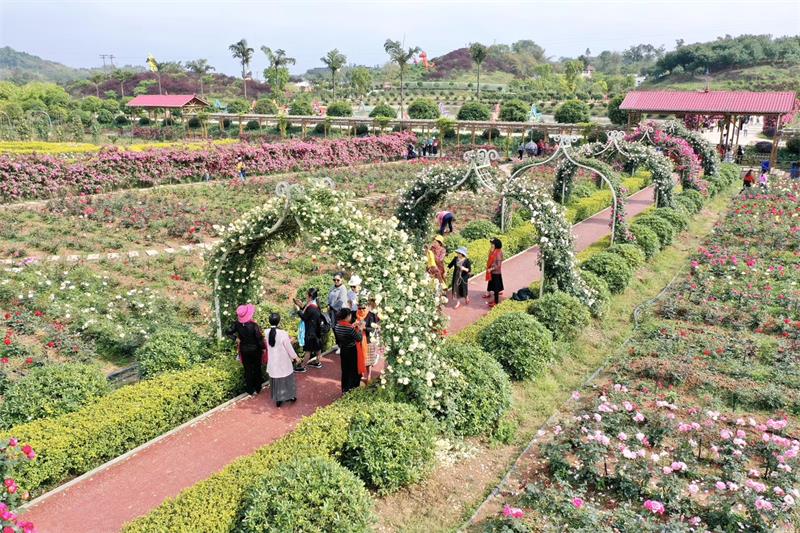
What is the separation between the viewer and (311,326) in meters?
7.74

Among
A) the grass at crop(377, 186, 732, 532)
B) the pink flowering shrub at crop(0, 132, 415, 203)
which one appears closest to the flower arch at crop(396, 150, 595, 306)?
the grass at crop(377, 186, 732, 532)

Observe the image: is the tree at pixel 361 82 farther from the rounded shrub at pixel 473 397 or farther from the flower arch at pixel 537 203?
the rounded shrub at pixel 473 397

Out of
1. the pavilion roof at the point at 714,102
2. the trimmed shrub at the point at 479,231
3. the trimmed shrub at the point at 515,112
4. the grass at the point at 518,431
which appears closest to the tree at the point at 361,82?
the trimmed shrub at the point at 515,112

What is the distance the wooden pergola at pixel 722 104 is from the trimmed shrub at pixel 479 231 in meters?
20.7

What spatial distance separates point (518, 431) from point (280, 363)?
2832 millimetres

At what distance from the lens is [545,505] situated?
529 cm

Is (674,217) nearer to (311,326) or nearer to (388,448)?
(311,326)

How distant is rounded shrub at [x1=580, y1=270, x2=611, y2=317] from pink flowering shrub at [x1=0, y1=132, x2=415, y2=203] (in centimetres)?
1575

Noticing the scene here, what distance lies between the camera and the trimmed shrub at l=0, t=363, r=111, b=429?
6.20 metres

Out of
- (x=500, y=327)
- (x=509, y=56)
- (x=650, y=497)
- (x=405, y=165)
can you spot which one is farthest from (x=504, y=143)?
(x=509, y=56)

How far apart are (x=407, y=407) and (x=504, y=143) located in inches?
1297

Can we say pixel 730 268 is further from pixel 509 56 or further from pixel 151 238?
pixel 509 56

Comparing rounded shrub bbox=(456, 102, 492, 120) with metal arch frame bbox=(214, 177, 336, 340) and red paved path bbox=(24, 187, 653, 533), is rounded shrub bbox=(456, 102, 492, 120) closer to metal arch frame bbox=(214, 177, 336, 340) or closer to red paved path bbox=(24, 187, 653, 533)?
red paved path bbox=(24, 187, 653, 533)

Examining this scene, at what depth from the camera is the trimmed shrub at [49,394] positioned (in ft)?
20.3
